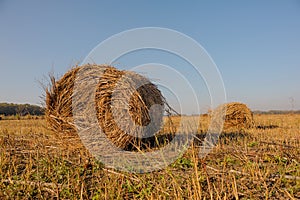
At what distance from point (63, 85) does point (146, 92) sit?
158cm

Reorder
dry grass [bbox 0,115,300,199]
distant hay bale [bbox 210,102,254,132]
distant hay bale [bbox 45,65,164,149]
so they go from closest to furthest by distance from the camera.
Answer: dry grass [bbox 0,115,300,199], distant hay bale [bbox 45,65,164,149], distant hay bale [bbox 210,102,254,132]

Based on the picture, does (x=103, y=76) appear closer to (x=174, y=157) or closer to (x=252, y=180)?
(x=174, y=157)

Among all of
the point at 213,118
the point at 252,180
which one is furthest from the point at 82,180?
the point at 213,118

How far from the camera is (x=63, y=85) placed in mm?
5148

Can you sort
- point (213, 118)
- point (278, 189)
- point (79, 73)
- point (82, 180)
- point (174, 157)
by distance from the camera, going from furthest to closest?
point (213, 118), point (79, 73), point (174, 157), point (82, 180), point (278, 189)

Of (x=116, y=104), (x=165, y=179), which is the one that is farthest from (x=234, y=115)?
(x=165, y=179)

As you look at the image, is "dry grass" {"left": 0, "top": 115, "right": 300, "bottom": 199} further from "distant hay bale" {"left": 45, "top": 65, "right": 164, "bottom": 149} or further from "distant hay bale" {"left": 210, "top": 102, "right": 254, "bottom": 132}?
"distant hay bale" {"left": 210, "top": 102, "right": 254, "bottom": 132}

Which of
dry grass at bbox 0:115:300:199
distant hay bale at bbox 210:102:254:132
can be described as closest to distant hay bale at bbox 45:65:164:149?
dry grass at bbox 0:115:300:199

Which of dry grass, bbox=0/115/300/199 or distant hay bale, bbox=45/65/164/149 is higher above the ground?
distant hay bale, bbox=45/65/164/149

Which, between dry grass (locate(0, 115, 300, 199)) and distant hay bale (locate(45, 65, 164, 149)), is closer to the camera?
dry grass (locate(0, 115, 300, 199))

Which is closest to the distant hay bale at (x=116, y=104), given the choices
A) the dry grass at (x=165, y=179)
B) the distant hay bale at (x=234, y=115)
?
the dry grass at (x=165, y=179)

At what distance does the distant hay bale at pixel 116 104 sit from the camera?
4.73 metres

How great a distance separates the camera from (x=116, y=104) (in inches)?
188

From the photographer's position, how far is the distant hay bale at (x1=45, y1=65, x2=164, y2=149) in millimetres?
4734
